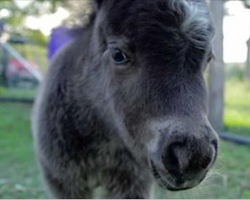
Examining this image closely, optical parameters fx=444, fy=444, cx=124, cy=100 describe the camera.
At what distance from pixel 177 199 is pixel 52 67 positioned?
1242 mm

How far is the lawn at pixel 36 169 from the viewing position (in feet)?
12.3

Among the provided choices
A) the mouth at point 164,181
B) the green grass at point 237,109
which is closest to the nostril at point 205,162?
the mouth at point 164,181

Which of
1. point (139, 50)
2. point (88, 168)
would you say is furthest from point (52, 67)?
point (139, 50)

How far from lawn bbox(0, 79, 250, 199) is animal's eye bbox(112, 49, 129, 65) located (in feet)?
2.16

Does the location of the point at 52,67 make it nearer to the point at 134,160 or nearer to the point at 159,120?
the point at 134,160

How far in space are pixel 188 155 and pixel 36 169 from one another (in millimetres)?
3558

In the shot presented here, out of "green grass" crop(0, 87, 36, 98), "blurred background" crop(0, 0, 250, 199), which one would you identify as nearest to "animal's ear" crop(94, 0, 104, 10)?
"blurred background" crop(0, 0, 250, 199)

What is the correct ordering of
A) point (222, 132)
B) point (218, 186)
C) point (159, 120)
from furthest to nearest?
1. point (222, 132)
2. point (218, 186)
3. point (159, 120)

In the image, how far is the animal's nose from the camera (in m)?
1.65

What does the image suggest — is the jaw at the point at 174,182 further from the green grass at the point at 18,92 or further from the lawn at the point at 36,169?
the green grass at the point at 18,92

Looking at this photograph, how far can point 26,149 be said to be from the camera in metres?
5.93

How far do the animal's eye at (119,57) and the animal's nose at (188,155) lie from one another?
560 millimetres

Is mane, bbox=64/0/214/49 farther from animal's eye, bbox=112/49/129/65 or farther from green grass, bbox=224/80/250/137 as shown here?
green grass, bbox=224/80/250/137

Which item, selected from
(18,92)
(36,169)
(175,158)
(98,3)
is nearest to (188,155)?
(175,158)
